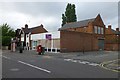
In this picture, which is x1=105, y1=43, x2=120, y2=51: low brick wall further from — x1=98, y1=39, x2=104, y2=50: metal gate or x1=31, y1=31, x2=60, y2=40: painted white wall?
x1=31, y1=31, x2=60, y2=40: painted white wall

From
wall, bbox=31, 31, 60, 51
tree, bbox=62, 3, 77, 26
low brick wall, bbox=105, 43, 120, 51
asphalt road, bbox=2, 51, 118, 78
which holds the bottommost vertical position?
asphalt road, bbox=2, 51, 118, 78

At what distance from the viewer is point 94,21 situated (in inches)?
2125

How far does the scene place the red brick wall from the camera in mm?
38406

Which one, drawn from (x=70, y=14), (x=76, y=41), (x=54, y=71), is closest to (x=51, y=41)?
(x=76, y=41)

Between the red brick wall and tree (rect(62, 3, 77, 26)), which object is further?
tree (rect(62, 3, 77, 26))

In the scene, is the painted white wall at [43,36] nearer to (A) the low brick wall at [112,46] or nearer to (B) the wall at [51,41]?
(B) the wall at [51,41]

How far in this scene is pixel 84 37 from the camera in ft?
145

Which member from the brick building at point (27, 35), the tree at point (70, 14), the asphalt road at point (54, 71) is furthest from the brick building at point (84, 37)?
the asphalt road at point (54, 71)

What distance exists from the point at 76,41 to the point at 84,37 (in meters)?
3.57

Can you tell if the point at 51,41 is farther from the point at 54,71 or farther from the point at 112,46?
the point at 54,71

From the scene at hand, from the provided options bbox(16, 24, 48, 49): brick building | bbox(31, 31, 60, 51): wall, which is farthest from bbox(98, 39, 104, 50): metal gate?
bbox(16, 24, 48, 49): brick building

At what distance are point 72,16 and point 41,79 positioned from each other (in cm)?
6631

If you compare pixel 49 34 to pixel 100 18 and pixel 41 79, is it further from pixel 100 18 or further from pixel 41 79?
pixel 41 79

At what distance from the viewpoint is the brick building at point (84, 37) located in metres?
38.8
